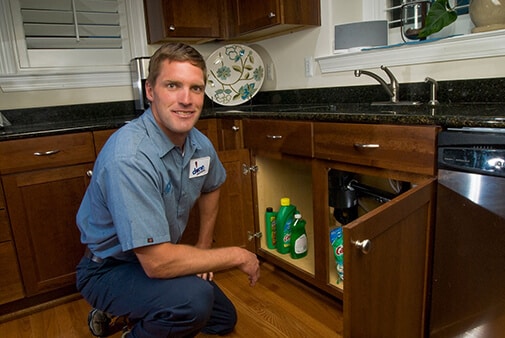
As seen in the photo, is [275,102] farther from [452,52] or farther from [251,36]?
[452,52]

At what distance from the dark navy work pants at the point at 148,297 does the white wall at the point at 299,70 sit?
4.36 ft

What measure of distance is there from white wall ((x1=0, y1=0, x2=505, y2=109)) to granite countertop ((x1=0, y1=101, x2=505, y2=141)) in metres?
0.06

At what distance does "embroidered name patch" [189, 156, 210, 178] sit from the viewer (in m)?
1.36

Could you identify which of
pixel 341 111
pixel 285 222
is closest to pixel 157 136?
pixel 341 111

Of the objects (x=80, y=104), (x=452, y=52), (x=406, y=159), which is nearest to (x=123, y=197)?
(x=406, y=159)

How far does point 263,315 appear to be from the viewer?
1697 millimetres

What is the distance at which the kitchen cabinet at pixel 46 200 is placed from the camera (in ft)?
5.64

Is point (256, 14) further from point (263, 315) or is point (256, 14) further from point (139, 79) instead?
Answer: point (263, 315)

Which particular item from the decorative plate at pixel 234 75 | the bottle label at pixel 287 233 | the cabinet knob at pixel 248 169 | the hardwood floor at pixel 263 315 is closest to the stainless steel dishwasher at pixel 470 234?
the hardwood floor at pixel 263 315

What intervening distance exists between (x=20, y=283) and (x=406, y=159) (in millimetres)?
1685

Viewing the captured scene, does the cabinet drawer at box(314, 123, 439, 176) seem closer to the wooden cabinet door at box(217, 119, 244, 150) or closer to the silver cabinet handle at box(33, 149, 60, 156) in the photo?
the wooden cabinet door at box(217, 119, 244, 150)

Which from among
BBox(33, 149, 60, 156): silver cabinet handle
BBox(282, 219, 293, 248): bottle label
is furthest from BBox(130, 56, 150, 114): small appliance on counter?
BBox(282, 219, 293, 248): bottle label

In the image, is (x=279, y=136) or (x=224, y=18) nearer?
(x=279, y=136)

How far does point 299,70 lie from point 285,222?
38.2 inches
